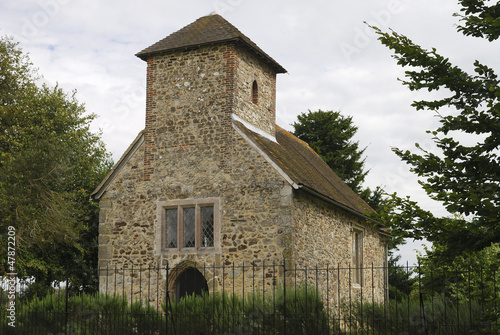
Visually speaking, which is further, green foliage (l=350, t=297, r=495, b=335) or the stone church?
the stone church

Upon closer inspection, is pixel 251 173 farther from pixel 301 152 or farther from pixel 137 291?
pixel 301 152

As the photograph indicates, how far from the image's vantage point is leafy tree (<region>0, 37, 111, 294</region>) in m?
22.9

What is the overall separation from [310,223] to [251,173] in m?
2.23

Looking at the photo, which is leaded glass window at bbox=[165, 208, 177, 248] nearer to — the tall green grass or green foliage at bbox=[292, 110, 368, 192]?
the tall green grass

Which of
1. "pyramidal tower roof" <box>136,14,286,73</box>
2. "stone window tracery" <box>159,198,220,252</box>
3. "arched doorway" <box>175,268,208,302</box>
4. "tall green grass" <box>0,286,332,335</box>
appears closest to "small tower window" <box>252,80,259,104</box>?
"pyramidal tower roof" <box>136,14,286,73</box>

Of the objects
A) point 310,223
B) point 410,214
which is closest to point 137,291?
point 310,223

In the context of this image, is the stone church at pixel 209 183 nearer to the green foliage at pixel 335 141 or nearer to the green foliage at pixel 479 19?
the green foliage at pixel 479 19

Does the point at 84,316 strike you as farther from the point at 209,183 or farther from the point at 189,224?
the point at 209,183

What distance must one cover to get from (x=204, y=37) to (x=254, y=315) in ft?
31.1

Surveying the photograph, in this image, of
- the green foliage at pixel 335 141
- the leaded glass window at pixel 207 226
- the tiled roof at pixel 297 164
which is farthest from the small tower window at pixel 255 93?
the green foliage at pixel 335 141

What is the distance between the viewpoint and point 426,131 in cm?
998

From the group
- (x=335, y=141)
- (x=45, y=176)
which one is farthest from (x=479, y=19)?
(x=335, y=141)

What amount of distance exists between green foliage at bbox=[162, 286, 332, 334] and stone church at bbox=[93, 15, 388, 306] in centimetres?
379

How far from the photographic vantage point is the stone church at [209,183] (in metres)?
16.5
